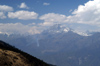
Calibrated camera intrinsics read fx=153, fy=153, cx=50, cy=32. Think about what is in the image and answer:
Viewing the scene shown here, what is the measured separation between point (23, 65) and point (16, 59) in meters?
4.03

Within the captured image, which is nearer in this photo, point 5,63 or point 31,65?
point 5,63

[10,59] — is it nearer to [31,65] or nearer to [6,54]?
[6,54]

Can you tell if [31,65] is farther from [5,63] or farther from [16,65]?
[5,63]

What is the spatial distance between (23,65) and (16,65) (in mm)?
3738

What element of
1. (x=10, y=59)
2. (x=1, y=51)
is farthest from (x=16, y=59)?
(x=1, y=51)

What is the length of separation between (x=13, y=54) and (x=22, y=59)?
4.61m

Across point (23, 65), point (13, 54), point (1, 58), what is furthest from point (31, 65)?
point (1, 58)

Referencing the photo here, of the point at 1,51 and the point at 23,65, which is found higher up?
the point at 1,51

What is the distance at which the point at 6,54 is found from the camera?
215 feet

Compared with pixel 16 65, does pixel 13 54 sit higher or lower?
higher

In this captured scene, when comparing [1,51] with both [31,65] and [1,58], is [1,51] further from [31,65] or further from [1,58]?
[31,65]

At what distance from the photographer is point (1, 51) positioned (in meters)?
66.3

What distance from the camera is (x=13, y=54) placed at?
6894cm

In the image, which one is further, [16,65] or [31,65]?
[31,65]
